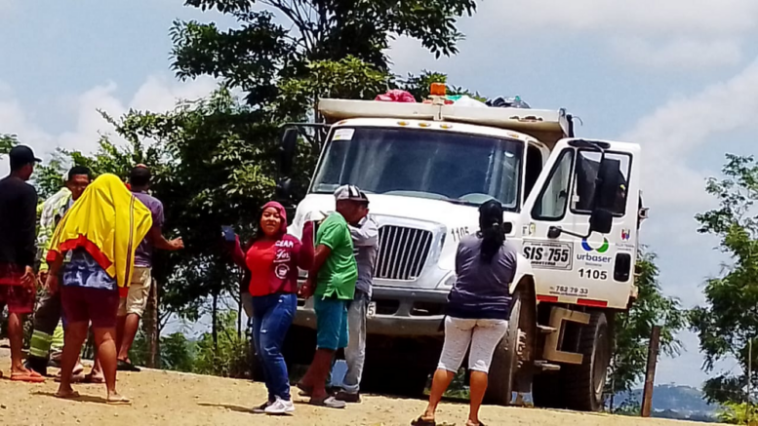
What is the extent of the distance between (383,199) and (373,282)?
87cm

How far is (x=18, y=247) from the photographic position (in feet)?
30.2

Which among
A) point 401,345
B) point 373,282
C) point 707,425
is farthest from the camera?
point 401,345

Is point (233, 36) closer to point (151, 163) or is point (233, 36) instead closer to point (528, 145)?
point (151, 163)

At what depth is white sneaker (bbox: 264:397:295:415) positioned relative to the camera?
8453 millimetres

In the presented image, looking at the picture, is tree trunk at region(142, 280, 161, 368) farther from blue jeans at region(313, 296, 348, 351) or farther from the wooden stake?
the wooden stake

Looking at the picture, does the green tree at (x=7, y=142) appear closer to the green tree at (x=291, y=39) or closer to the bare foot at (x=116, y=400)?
the green tree at (x=291, y=39)

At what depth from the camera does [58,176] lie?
21.0 metres

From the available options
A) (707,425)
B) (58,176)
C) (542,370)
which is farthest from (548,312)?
(58,176)

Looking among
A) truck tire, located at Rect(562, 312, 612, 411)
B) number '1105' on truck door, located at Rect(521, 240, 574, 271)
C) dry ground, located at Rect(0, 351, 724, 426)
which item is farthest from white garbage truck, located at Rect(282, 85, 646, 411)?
dry ground, located at Rect(0, 351, 724, 426)

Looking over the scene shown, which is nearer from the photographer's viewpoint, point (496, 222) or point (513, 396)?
point (496, 222)

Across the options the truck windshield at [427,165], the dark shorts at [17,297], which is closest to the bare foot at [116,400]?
the dark shorts at [17,297]

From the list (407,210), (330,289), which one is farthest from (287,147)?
(330,289)

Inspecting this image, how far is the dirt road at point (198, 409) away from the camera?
7844 millimetres

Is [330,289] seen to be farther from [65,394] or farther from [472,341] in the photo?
[65,394]
